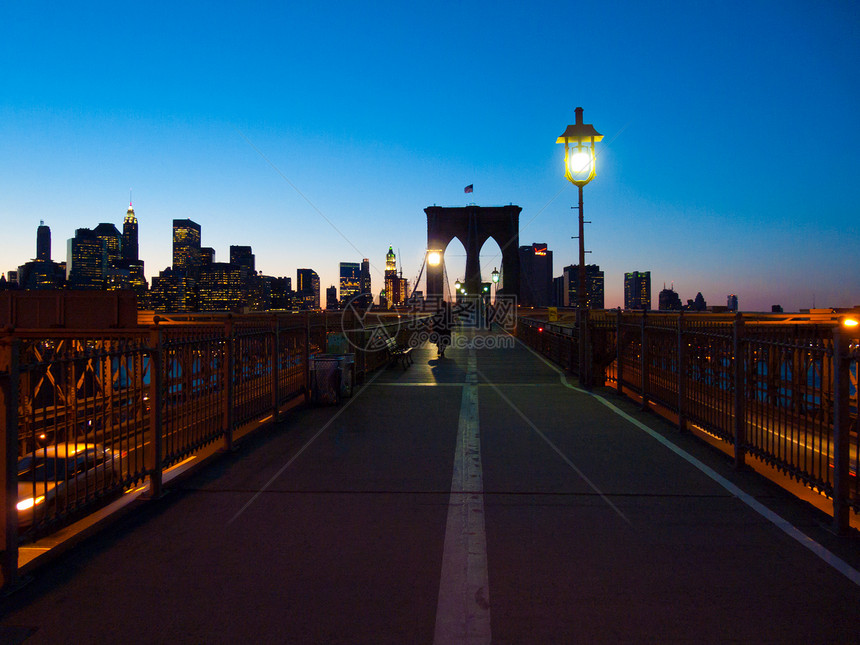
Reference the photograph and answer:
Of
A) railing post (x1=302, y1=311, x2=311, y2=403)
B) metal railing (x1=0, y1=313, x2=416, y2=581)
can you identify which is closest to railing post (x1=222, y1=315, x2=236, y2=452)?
metal railing (x1=0, y1=313, x2=416, y2=581)

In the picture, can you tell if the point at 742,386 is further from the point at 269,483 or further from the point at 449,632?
the point at 269,483

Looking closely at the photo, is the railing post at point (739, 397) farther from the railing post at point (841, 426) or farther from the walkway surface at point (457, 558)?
the railing post at point (841, 426)

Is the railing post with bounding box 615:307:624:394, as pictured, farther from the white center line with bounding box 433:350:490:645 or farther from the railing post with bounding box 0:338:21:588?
the railing post with bounding box 0:338:21:588

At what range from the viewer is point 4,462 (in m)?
3.40

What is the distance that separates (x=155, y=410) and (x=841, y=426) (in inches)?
237

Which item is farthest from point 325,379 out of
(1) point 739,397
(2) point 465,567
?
(1) point 739,397

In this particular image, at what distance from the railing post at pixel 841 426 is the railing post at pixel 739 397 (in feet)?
5.54

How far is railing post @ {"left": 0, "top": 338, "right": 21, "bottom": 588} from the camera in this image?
339cm

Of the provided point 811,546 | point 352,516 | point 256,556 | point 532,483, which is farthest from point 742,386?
point 256,556

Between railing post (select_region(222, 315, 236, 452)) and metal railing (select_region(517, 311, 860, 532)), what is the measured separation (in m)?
5.99

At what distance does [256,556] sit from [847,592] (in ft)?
13.0

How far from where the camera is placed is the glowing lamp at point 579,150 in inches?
480

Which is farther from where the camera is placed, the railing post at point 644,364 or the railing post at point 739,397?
the railing post at point 644,364

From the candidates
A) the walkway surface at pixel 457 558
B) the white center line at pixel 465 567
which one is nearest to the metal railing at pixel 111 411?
the walkway surface at pixel 457 558
